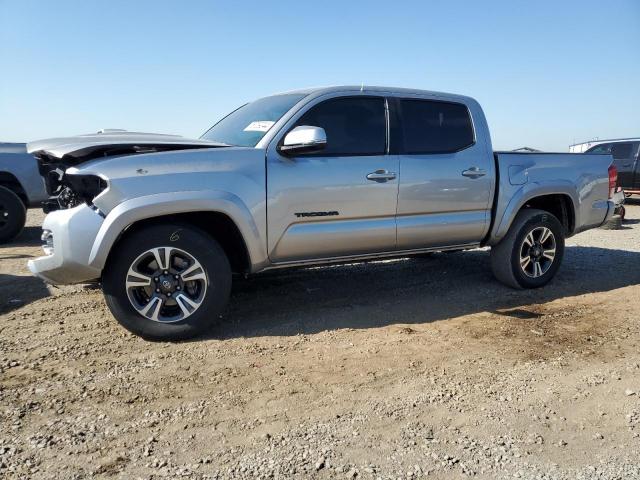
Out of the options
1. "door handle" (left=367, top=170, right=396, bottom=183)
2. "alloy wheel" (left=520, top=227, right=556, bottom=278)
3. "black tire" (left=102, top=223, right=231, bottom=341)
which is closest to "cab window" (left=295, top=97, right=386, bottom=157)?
"door handle" (left=367, top=170, right=396, bottom=183)

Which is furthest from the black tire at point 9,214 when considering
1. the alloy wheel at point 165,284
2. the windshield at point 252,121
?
the alloy wheel at point 165,284

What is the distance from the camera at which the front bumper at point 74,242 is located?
3660 millimetres

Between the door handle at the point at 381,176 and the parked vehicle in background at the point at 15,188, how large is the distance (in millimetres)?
5899

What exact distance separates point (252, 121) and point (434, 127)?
Result: 5.52ft

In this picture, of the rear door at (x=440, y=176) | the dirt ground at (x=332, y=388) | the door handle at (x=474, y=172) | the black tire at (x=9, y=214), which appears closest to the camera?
the dirt ground at (x=332, y=388)

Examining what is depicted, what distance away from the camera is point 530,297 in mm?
5340

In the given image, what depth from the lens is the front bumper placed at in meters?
3.66

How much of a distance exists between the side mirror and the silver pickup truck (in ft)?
0.04

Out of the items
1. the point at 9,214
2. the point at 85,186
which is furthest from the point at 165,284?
the point at 9,214

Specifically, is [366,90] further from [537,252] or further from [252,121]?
[537,252]

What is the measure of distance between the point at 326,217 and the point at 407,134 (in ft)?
3.78

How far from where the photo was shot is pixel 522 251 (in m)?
5.59

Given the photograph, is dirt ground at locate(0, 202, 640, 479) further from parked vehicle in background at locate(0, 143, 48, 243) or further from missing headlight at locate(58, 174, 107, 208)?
parked vehicle in background at locate(0, 143, 48, 243)

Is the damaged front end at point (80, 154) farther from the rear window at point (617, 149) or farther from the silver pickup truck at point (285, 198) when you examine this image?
the rear window at point (617, 149)
